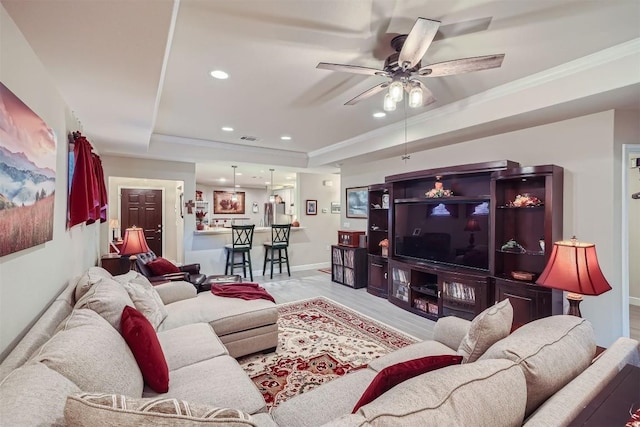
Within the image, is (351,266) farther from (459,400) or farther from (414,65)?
(459,400)

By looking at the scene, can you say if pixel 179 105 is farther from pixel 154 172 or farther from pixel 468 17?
pixel 468 17

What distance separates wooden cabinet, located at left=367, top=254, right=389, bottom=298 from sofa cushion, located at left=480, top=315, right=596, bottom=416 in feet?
11.1

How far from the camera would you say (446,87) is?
2979 millimetres

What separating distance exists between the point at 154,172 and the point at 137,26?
426 centimetres

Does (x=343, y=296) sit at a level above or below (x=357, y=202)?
below

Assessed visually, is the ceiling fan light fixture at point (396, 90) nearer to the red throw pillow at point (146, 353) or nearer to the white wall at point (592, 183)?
the white wall at point (592, 183)

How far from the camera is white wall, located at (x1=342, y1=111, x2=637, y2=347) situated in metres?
2.76

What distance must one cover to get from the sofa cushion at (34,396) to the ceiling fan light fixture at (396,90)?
241cm

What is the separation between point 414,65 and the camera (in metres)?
2.11

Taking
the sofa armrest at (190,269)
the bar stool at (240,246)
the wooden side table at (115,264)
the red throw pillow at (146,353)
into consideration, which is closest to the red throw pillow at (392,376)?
the red throw pillow at (146,353)

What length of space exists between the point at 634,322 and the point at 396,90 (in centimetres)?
413

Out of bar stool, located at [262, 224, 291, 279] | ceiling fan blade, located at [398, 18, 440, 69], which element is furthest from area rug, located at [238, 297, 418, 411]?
ceiling fan blade, located at [398, 18, 440, 69]

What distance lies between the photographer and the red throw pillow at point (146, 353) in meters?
1.50

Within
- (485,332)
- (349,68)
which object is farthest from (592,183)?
(349,68)
